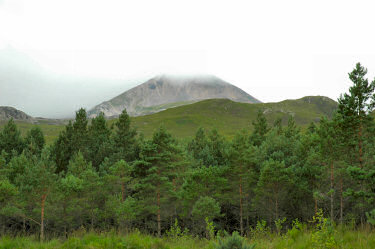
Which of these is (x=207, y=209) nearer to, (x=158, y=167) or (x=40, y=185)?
(x=158, y=167)

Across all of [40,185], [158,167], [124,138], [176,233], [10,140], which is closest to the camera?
[176,233]

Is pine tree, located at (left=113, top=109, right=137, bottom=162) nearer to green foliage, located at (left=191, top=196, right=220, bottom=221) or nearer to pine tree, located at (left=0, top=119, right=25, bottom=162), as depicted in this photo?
green foliage, located at (left=191, top=196, right=220, bottom=221)

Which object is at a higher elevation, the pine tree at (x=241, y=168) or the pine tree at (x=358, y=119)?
the pine tree at (x=358, y=119)

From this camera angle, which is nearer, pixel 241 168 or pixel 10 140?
pixel 241 168

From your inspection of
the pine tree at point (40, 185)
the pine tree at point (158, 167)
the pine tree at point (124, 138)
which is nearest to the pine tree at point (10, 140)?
the pine tree at point (124, 138)

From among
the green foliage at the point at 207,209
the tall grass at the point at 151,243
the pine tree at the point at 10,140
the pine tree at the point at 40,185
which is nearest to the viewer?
the tall grass at the point at 151,243

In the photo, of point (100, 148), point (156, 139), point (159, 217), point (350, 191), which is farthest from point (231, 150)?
point (100, 148)

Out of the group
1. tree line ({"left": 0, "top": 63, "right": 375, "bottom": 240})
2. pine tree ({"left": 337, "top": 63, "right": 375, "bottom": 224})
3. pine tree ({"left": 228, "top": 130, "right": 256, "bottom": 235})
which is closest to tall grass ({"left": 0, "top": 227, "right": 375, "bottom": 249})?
tree line ({"left": 0, "top": 63, "right": 375, "bottom": 240})

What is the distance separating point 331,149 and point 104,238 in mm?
25208

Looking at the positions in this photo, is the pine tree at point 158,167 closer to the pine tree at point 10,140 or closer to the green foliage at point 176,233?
the green foliage at point 176,233

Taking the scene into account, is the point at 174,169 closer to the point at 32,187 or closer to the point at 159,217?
the point at 159,217

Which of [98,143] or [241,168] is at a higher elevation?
[98,143]

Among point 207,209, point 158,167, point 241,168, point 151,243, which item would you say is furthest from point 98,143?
point 151,243

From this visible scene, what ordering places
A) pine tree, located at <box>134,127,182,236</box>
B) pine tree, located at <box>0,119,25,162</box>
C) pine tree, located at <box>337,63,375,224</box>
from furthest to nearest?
pine tree, located at <box>0,119,25,162</box> < pine tree, located at <box>134,127,182,236</box> < pine tree, located at <box>337,63,375,224</box>
